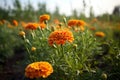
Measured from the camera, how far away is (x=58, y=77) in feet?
10.9

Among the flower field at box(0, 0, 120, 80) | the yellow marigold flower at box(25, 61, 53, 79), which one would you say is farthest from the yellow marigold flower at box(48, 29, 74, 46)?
the yellow marigold flower at box(25, 61, 53, 79)

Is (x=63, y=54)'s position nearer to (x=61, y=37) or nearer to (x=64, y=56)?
(x=64, y=56)

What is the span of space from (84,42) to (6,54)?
10.7 feet

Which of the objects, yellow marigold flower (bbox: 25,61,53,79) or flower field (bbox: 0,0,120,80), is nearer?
yellow marigold flower (bbox: 25,61,53,79)

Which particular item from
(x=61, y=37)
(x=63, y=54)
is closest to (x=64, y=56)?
(x=63, y=54)

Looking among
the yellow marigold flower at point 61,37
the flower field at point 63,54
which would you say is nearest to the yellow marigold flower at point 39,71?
the flower field at point 63,54

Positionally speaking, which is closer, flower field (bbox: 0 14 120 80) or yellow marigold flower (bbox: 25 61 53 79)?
yellow marigold flower (bbox: 25 61 53 79)

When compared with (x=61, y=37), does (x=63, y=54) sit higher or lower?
lower

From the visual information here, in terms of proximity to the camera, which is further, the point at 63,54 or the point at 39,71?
the point at 63,54

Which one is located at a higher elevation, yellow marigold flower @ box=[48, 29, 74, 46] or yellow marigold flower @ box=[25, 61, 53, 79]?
yellow marigold flower @ box=[48, 29, 74, 46]

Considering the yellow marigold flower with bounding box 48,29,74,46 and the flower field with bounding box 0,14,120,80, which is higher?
the yellow marigold flower with bounding box 48,29,74,46

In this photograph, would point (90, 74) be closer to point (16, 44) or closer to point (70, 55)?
point (70, 55)

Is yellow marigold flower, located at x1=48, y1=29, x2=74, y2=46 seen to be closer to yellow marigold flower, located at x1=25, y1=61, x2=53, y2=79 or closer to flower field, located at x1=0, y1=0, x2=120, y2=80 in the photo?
flower field, located at x1=0, y1=0, x2=120, y2=80

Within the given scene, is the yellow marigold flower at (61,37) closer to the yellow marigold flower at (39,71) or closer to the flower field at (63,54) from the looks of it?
the flower field at (63,54)
